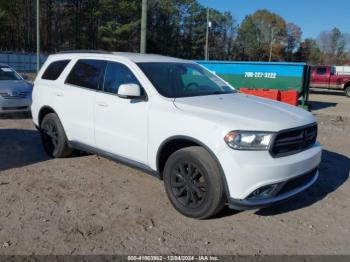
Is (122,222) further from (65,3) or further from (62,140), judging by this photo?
(65,3)

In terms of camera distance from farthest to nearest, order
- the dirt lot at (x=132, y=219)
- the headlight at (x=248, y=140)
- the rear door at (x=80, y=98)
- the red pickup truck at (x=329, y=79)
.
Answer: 1. the red pickup truck at (x=329, y=79)
2. the rear door at (x=80, y=98)
3. the headlight at (x=248, y=140)
4. the dirt lot at (x=132, y=219)

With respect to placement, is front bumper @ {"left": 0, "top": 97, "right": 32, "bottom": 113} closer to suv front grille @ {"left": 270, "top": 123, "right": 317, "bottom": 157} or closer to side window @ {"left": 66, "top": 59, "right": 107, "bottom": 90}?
side window @ {"left": 66, "top": 59, "right": 107, "bottom": 90}

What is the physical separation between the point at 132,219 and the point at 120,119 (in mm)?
1357

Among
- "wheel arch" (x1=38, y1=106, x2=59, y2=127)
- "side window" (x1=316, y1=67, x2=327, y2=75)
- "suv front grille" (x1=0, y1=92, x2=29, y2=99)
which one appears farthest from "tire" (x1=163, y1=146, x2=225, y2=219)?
"side window" (x1=316, y1=67, x2=327, y2=75)

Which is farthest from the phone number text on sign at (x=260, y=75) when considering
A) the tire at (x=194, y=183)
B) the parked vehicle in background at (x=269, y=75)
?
the tire at (x=194, y=183)

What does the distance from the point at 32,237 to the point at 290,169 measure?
270 cm

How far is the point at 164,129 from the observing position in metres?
4.57

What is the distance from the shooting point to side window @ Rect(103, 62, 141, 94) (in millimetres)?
5191

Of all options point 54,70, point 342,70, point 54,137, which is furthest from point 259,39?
point 54,137

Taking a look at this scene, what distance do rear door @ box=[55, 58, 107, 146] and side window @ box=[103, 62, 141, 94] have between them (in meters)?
0.14

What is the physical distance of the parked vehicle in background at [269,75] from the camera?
14.8 metres

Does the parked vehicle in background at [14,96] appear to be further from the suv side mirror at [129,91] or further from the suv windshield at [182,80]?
the suv side mirror at [129,91]

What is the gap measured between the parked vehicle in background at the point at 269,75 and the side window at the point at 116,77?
1059cm

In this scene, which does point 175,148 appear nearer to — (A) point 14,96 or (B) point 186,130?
(B) point 186,130
